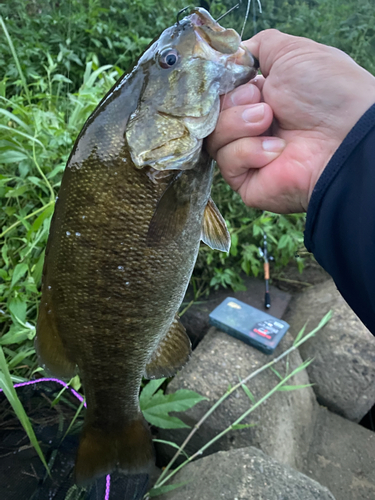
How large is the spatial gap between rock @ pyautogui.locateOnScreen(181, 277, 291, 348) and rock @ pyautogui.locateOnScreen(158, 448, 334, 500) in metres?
0.93

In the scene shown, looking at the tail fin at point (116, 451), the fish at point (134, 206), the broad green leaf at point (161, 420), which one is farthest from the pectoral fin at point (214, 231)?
the broad green leaf at point (161, 420)

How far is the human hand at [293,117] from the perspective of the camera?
3.15 feet

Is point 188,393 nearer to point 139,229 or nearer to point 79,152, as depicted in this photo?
point 139,229

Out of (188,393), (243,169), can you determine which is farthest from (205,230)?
(188,393)

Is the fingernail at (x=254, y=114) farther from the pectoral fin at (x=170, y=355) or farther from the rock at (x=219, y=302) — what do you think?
the rock at (x=219, y=302)

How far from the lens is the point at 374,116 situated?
2.85 ft

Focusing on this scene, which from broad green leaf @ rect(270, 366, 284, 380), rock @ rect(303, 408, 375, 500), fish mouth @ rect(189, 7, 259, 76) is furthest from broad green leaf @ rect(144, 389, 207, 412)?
fish mouth @ rect(189, 7, 259, 76)

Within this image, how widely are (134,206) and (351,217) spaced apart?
0.60 meters

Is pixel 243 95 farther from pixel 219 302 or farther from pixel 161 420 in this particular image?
pixel 219 302

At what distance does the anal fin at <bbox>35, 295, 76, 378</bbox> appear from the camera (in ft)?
3.68

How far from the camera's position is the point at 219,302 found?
2555 mm

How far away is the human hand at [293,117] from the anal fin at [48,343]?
0.75 m

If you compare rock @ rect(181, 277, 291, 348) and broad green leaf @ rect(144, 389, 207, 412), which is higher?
broad green leaf @ rect(144, 389, 207, 412)

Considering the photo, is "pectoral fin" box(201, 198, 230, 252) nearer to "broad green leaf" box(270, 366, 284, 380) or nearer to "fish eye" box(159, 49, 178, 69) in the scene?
"fish eye" box(159, 49, 178, 69)
